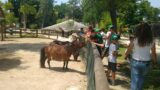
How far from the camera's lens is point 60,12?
138 metres

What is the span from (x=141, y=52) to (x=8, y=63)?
9.43 metres

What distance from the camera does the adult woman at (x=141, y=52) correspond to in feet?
24.3

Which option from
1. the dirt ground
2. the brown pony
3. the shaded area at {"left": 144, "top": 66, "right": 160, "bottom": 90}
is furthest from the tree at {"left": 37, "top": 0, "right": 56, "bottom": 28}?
the brown pony

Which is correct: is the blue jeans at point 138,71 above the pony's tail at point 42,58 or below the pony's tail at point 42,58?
above

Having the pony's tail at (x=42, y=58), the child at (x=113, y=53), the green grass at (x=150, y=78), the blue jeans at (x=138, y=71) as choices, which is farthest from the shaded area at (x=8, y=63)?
the blue jeans at (x=138, y=71)

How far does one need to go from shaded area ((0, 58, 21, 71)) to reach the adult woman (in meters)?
7.68

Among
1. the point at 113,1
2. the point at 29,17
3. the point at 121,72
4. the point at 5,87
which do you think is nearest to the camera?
the point at 5,87

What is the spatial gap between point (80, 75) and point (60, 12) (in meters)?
126

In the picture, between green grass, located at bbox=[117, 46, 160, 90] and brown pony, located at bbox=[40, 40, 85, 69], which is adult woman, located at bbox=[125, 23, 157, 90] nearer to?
green grass, located at bbox=[117, 46, 160, 90]

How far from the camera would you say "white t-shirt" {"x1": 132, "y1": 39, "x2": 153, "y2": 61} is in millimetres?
7426

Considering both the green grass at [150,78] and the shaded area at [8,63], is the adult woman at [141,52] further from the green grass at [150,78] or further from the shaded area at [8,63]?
the shaded area at [8,63]

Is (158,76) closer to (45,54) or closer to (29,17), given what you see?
(45,54)

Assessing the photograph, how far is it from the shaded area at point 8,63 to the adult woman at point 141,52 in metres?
7.68

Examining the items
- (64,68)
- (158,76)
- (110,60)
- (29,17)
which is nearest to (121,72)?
(158,76)
